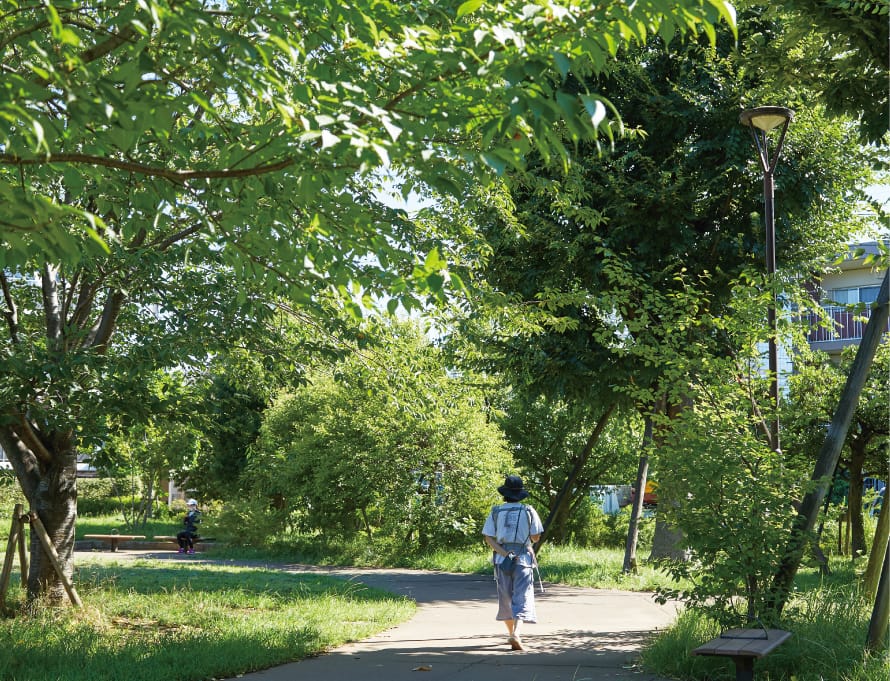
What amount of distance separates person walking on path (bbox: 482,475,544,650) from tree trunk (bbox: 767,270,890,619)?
8.13ft

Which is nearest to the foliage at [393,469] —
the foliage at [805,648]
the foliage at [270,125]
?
the foliage at [270,125]

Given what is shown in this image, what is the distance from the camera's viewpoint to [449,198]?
449 inches

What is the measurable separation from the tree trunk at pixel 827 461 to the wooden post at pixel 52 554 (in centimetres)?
719

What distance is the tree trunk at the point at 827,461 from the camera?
7602mm

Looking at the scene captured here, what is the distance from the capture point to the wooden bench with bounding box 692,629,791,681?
6.14m

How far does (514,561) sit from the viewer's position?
9359 mm

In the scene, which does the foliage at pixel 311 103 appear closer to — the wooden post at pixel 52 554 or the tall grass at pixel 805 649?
the tall grass at pixel 805 649

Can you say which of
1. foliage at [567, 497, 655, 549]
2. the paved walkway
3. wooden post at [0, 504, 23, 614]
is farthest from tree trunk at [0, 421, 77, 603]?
foliage at [567, 497, 655, 549]

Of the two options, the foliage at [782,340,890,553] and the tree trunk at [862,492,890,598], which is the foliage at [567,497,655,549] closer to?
the foliage at [782,340,890,553]

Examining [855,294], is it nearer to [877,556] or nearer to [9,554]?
[877,556]

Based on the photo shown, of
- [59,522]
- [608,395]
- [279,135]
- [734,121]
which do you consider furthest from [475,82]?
[608,395]

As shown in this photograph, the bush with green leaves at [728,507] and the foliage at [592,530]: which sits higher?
the bush with green leaves at [728,507]

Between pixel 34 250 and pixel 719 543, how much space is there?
571 cm

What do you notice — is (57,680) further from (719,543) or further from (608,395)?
(608,395)
